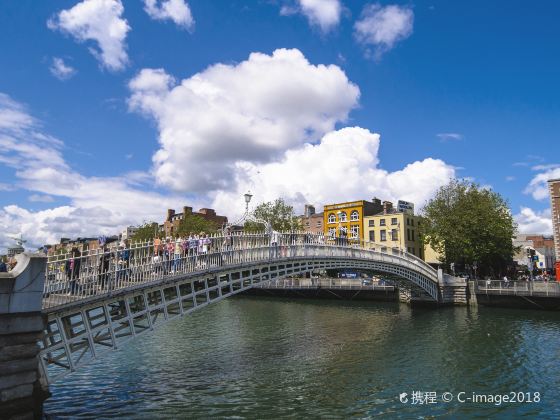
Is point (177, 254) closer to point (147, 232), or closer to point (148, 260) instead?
point (148, 260)

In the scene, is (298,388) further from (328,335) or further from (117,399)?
(328,335)

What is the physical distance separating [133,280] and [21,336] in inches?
169

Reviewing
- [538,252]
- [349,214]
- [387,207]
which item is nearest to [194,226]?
[349,214]

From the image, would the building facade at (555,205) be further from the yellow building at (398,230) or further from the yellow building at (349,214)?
the yellow building at (349,214)

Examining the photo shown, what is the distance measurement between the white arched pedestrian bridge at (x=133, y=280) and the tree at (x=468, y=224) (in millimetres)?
28147

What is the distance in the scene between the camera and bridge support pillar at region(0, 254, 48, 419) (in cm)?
1085

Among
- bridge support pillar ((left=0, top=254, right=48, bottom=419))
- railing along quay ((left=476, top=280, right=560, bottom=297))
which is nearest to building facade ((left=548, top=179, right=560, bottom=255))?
railing along quay ((left=476, top=280, right=560, bottom=297))

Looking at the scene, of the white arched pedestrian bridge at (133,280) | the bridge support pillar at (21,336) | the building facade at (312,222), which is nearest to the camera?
the bridge support pillar at (21,336)

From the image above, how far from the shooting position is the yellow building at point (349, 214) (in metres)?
70.6

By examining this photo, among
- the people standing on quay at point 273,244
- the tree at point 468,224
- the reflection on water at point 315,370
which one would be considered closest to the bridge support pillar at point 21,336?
the reflection on water at point 315,370

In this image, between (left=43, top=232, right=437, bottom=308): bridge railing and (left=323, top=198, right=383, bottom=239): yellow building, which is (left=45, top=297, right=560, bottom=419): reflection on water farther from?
(left=323, top=198, right=383, bottom=239): yellow building

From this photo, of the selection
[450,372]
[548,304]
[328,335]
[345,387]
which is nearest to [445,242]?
[548,304]

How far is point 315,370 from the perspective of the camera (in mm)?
18594

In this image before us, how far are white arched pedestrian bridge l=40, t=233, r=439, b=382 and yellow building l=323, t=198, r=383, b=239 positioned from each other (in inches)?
1722
